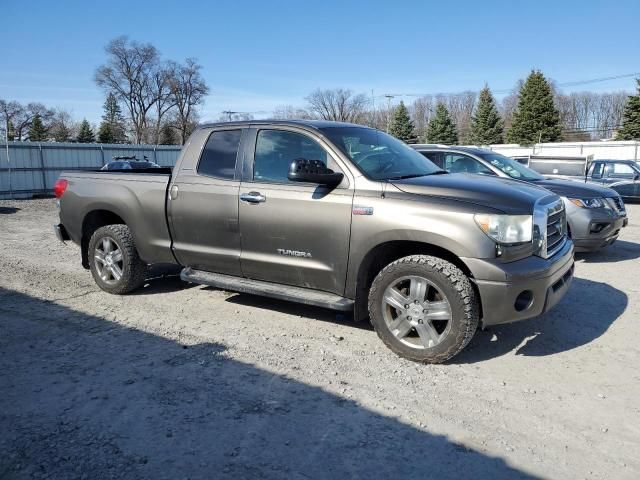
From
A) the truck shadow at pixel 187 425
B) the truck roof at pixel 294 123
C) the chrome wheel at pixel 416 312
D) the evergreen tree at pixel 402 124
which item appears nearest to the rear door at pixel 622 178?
the truck roof at pixel 294 123

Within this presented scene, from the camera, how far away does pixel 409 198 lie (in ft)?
13.6

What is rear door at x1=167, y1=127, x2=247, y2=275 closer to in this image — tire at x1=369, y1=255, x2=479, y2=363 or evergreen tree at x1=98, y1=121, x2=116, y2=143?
tire at x1=369, y1=255, x2=479, y2=363

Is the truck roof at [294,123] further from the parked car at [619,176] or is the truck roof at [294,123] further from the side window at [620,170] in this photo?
the side window at [620,170]

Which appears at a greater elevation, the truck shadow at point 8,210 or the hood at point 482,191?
the hood at point 482,191

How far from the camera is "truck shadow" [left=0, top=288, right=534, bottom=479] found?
2.79 meters

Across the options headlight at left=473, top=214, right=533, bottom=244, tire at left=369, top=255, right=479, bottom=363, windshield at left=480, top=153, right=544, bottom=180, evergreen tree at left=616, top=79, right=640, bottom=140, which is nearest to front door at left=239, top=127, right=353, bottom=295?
tire at left=369, top=255, right=479, bottom=363

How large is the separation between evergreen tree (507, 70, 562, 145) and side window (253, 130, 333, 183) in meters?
52.6

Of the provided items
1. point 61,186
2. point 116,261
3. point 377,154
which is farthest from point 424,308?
point 61,186

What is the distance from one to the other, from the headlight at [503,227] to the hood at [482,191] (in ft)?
0.23

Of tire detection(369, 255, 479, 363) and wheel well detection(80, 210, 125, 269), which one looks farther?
wheel well detection(80, 210, 125, 269)

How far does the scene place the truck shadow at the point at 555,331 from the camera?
177 inches

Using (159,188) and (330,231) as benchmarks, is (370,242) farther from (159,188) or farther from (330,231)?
(159,188)

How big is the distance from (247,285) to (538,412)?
109 inches

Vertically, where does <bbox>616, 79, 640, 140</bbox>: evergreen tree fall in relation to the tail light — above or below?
above
